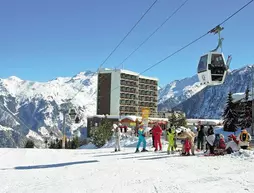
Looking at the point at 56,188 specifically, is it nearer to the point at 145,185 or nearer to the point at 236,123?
the point at 145,185

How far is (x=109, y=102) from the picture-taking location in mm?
138125

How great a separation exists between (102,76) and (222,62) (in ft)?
393

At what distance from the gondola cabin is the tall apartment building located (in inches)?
4461

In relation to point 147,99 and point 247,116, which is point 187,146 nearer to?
point 247,116

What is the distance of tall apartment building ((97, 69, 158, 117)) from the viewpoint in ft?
452

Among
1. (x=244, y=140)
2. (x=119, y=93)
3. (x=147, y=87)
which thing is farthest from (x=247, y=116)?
(x=147, y=87)

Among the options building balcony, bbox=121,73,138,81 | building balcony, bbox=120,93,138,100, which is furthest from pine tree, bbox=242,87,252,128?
building balcony, bbox=121,73,138,81

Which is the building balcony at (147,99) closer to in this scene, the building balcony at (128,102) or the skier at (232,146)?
the building balcony at (128,102)

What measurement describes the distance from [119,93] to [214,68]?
11700 cm

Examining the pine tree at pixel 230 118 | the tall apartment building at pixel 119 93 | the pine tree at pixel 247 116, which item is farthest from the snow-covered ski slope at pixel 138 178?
the tall apartment building at pixel 119 93

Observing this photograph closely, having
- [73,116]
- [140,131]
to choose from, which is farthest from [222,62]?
[73,116]

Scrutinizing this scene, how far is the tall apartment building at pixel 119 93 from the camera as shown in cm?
13788

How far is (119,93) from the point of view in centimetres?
13850

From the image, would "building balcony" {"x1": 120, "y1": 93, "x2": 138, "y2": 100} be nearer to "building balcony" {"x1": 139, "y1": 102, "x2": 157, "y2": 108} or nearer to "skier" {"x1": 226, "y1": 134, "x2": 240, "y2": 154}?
"building balcony" {"x1": 139, "y1": 102, "x2": 157, "y2": 108}
